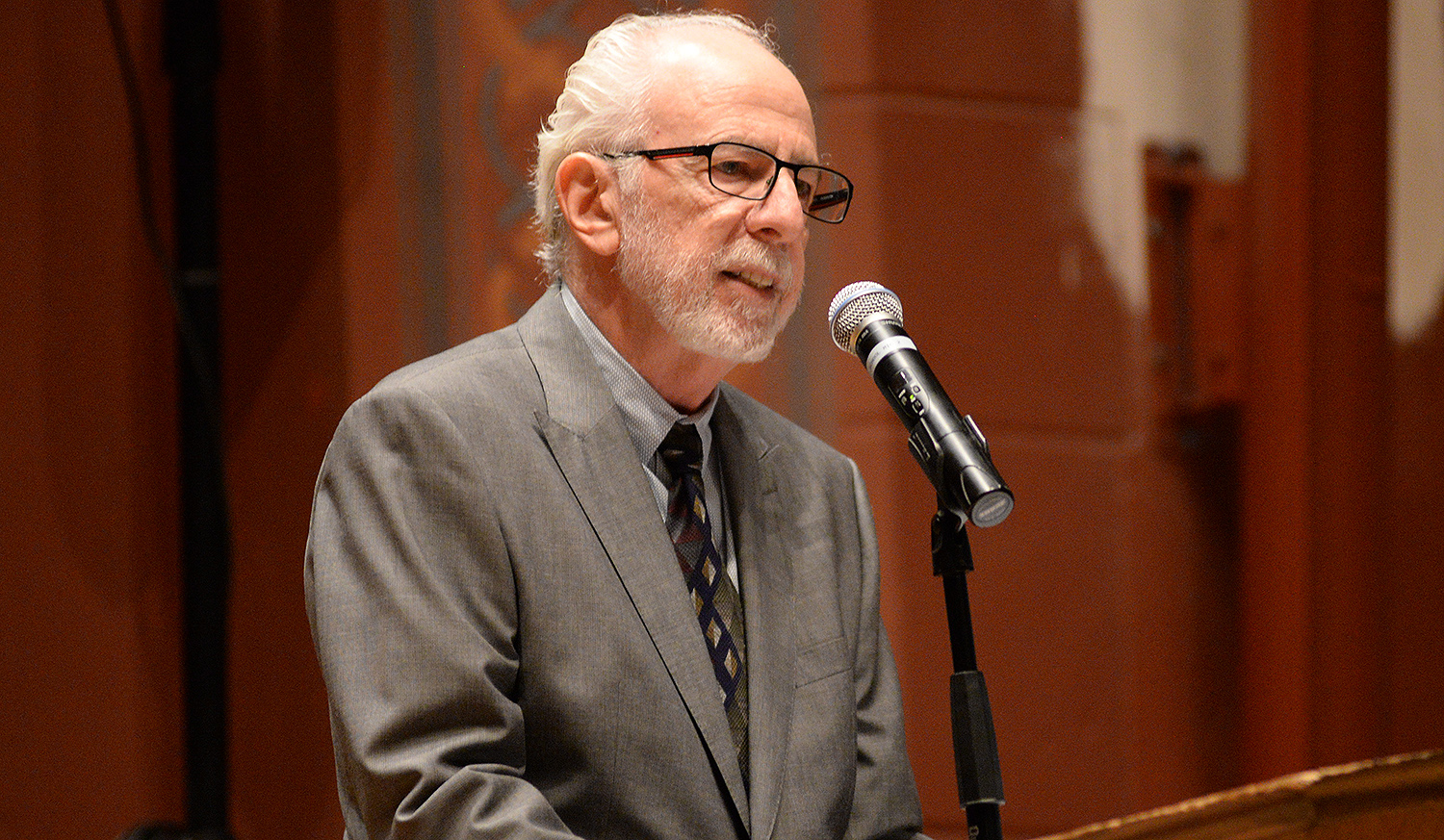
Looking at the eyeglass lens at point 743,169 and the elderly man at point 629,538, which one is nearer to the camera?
the elderly man at point 629,538

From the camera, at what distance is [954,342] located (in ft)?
9.43

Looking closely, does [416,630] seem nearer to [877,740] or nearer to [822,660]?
[822,660]

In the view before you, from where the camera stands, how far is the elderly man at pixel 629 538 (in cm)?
159

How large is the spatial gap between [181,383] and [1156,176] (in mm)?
2068

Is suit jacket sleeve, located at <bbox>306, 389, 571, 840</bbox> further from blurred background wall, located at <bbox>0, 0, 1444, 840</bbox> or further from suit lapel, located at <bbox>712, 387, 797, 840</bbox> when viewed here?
blurred background wall, located at <bbox>0, 0, 1444, 840</bbox>

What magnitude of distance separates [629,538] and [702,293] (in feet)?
1.11

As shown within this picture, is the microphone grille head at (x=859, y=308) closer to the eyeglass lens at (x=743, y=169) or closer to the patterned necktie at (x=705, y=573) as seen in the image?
the eyeglass lens at (x=743, y=169)

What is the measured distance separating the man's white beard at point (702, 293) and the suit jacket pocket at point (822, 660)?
39 cm

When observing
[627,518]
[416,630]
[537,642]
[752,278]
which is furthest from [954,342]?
[416,630]

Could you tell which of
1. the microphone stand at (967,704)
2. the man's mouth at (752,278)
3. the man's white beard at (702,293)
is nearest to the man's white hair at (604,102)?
the man's white beard at (702,293)

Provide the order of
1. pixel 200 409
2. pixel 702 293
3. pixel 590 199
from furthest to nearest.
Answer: pixel 200 409
pixel 590 199
pixel 702 293

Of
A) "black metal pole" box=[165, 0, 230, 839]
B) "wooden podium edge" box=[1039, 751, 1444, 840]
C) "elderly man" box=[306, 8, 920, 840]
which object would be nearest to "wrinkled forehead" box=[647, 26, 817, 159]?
"elderly man" box=[306, 8, 920, 840]

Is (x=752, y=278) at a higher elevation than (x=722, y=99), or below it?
below

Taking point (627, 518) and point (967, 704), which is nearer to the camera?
point (967, 704)
